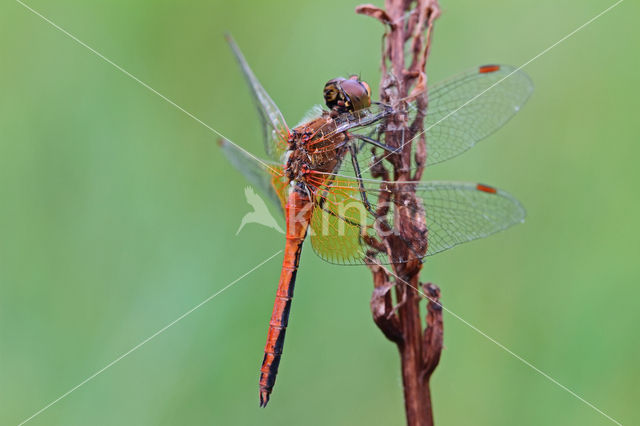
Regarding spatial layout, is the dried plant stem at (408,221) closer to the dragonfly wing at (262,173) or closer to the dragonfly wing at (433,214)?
the dragonfly wing at (433,214)

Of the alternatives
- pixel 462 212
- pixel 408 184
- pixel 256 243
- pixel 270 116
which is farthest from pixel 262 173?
pixel 462 212

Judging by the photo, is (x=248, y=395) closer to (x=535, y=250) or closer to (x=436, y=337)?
(x=436, y=337)

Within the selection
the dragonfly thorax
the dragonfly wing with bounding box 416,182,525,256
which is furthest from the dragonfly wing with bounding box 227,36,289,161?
the dragonfly wing with bounding box 416,182,525,256

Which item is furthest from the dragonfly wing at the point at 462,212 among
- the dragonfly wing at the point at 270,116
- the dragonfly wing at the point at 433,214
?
the dragonfly wing at the point at 270,116

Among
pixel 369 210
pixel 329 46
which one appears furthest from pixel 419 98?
pixel 329 46

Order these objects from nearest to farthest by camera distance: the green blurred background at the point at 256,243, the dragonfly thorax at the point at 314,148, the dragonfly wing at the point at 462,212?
the dragonfly wing at the point at 462,212, the dragonfly thorax at the point at 314,148, the green blurred background at the point at 256,243

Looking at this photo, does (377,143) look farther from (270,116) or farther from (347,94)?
(270,116)
